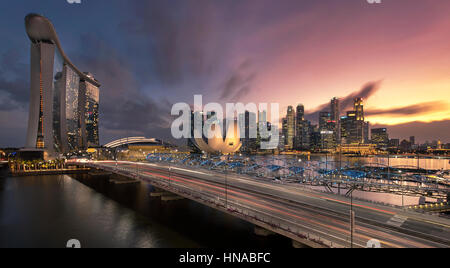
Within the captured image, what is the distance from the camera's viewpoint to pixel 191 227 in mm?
18500

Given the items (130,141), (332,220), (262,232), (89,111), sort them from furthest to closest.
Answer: (89,111), (130,141), (262,232), (332,220)

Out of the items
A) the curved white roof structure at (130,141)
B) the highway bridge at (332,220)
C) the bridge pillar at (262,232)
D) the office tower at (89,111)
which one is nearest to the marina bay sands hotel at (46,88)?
the curved white roof structure at (130,141)

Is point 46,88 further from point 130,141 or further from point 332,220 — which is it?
point 332,220

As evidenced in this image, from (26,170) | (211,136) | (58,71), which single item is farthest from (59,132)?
(211,136)

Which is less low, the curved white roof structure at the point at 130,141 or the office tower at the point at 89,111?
the office tower at the point at 89,111

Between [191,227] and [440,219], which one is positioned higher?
[440,219]

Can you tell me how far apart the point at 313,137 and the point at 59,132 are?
173743 millimetres

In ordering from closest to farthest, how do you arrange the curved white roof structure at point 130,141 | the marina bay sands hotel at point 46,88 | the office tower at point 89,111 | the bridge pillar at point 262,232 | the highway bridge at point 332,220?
the highway bridge at point 332,220, the bridge pillar at point 262,232, the marina bay sands hotel at point 46,88, the curved white roof structure at point 130,141, the office tower at point 89,111

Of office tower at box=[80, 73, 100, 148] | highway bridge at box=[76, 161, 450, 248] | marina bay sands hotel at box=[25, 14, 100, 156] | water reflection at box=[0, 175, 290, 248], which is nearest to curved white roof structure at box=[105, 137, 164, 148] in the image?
office tower at box=[80, 73, 100, 148]

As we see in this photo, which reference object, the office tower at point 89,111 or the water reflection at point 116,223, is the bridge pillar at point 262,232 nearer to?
the water reflection at point 116,223

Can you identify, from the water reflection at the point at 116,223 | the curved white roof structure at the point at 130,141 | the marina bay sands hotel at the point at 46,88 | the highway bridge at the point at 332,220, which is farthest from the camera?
the curved white roof structure at the point at 130,141

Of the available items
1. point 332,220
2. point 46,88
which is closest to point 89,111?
point 46,88

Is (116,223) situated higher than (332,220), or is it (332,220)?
(332,220)
